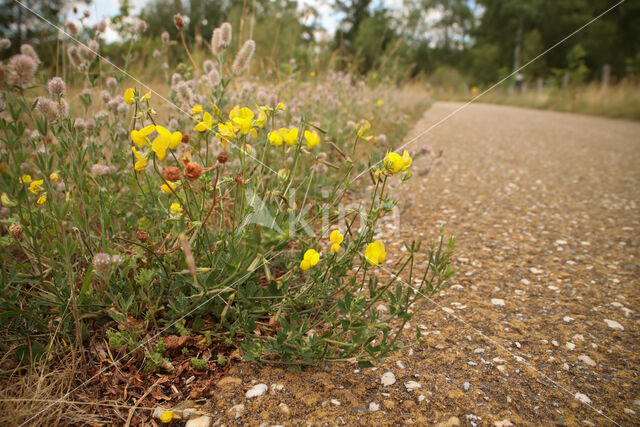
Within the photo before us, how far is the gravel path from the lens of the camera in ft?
3.63

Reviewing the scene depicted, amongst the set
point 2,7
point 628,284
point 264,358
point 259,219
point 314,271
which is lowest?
point 628,284

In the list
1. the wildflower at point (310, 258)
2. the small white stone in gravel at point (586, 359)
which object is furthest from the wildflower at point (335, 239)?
the small white stone in gravel at point (586, 359)

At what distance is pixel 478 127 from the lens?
687 cm

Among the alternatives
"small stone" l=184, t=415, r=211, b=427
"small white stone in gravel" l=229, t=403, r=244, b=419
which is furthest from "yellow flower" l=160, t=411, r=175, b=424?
"small white stone in gravel" l=229, t=403, r=244, b=419

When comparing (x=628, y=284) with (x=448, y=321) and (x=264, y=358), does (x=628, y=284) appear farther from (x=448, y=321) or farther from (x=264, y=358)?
(x=264, y=358)

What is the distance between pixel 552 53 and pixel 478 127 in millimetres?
25854

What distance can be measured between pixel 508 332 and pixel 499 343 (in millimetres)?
97

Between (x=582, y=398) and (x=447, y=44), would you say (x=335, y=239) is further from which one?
(x=447, y=44)

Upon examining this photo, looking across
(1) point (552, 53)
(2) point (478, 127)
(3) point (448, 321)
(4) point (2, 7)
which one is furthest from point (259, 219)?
(1) point (552, 53)

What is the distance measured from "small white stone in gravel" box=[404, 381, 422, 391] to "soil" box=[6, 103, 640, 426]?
2cm

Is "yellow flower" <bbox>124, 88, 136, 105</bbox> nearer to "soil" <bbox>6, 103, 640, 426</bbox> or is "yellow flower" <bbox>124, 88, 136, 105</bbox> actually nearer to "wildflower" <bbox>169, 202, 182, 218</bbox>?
"wildflower" <bbox>169, 202, 182, 218</bbox>

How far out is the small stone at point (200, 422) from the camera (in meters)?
1.02

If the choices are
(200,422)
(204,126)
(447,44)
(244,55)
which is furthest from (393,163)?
(447,44)

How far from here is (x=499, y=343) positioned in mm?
1411
